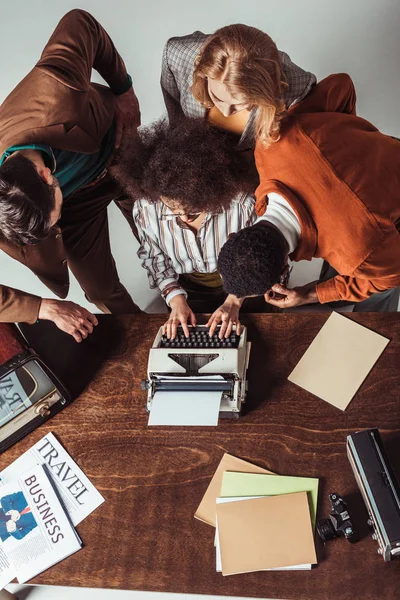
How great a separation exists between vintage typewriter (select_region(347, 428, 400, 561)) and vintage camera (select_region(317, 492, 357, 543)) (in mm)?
58

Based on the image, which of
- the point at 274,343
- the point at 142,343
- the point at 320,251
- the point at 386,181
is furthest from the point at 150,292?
the point at 386,181

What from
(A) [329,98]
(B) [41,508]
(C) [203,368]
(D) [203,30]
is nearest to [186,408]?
(C) [203,368]

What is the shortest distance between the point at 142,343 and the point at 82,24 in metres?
1.15

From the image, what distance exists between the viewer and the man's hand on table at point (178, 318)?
5.49ft

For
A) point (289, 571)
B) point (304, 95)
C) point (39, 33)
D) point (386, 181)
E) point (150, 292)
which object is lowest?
point (289, 571)

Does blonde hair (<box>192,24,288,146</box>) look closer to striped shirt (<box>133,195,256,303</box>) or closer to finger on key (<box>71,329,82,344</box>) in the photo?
striped shirt (<box>133,195,256,303</box>)

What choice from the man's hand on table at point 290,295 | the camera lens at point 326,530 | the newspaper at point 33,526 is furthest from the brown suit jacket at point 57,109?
the camera lens at point 326,530

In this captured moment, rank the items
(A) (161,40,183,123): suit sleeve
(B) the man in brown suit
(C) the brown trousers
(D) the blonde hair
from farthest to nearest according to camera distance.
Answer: (C) the brown trousers < (A) (161,40,183,123): suit sleeve < (B) the man in brown suit < (D) the blonde hair

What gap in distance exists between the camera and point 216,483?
4.76 ft

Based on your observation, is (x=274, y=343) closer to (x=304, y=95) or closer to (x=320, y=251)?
(x=320, y=251)

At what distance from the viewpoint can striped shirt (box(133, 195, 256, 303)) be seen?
170 centimetres

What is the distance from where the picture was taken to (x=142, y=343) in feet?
5.74

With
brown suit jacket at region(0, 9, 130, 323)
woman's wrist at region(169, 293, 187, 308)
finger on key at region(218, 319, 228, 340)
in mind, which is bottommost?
finger on key at region(218, 319, 228, 340)

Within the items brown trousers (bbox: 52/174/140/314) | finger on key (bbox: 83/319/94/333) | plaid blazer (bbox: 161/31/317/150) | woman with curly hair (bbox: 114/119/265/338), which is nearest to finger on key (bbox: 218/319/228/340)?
woman with curly hair (bbox: 114/119/265/338)
